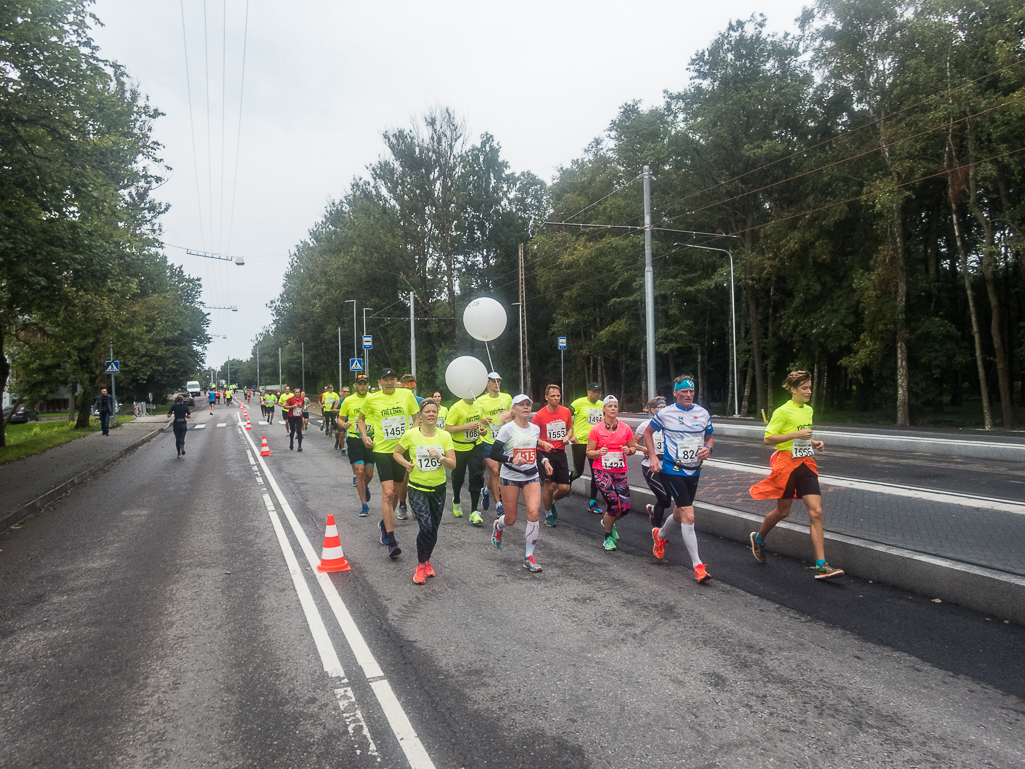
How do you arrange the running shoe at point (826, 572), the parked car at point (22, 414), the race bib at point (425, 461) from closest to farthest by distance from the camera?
the running shoe at point (826, 572), the race bib at point (425, 461), the parked car at point (22, 414)

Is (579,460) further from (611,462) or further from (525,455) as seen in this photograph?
(525,455)

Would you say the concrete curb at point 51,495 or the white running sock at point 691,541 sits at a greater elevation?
the white running sock at point 691,541

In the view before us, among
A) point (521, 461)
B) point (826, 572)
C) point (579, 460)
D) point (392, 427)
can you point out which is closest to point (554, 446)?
point (579, 460)

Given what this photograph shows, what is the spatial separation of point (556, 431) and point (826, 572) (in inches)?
145

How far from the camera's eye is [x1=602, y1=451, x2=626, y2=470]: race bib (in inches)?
Answer: 283

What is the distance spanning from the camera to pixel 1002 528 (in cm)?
676

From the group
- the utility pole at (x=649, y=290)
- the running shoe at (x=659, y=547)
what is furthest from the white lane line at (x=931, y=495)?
the utility pole at (x=649, y=290)

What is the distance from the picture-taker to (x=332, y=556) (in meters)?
6.59

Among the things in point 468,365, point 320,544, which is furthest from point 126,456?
point 320,544

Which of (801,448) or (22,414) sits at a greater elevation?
(801,448)

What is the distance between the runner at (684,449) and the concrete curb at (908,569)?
1.31 meters

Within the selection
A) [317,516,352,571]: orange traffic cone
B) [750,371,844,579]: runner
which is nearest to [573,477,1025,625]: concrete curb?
[750,371,844,579]: runner

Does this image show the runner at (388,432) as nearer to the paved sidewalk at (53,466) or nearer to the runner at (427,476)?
the runner at (427,476)

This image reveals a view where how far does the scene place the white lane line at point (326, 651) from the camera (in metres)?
3.47
